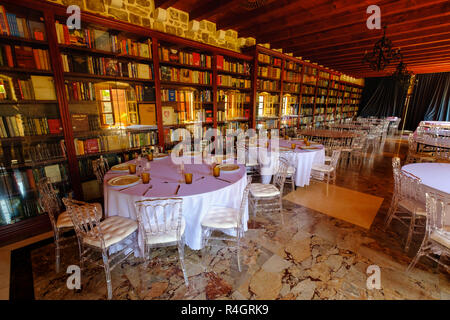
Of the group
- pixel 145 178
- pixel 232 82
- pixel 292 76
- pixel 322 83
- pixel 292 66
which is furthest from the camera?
pixel 322 83

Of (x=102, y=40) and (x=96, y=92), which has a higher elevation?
(x=102, y=40)

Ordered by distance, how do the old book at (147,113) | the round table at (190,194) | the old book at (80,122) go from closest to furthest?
the round table at (190,194)
the old book at (80,122)
the old book at (147,113)

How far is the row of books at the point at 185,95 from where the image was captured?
3.65m

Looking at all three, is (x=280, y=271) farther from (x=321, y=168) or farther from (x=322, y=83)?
(x=322, y=83)

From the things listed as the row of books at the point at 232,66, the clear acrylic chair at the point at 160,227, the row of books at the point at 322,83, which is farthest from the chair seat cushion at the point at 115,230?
the row of books at the point at 322,83

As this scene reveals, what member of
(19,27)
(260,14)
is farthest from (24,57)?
(260,14)

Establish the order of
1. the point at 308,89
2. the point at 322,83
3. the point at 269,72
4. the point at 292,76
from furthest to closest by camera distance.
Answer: the point at 322,83, the point at 308,89, the point at 292,76, the point at 269,72

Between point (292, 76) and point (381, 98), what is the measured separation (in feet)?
31.9

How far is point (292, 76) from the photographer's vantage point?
20.7 ft

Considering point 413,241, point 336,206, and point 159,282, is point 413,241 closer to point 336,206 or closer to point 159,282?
point 336,206

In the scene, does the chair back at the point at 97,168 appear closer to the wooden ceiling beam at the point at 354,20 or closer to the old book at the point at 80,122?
the old book at the point at 80,122

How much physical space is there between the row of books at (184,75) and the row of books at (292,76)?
289 cm

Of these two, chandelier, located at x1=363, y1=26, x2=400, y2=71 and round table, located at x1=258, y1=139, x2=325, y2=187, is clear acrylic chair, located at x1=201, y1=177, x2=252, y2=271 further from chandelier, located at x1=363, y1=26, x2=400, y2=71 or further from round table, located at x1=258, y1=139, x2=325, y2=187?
chandelier, located at x1=363, y1=26, x2=400, y2=71

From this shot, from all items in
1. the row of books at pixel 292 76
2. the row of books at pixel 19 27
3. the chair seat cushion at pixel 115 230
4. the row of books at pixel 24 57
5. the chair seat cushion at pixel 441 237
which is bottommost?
the chair seat cushion at pixel 441 237
